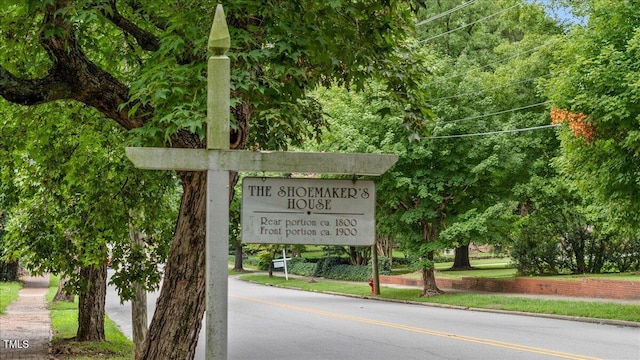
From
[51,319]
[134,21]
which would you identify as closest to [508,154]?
[51,319]

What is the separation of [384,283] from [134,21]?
32409mm

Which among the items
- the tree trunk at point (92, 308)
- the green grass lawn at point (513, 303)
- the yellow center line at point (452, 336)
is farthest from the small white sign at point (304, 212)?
the green grass lawn at point (513, 303)

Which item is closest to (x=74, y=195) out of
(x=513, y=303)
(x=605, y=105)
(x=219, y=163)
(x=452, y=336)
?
(x=452, y=336)

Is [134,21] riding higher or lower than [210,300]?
higher

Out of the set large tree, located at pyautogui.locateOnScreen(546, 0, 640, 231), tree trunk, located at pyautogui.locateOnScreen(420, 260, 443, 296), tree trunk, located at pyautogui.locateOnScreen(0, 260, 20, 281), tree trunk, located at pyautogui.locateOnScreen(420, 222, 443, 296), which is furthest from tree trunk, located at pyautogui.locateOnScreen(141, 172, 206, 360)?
tree trunk, located at pyautogui.locateOnScreen(0, 260, 20, 281)

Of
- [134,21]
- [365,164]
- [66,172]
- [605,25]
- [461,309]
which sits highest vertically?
[605,25]

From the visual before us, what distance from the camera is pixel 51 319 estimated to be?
23.3 metres

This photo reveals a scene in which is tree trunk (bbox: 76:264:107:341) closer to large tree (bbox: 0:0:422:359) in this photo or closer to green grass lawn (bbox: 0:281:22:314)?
green grass lawn (bbox: 0:281:22:314)

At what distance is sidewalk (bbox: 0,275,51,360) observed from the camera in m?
15.3

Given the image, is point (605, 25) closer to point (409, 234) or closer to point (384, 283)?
point (409, 234)

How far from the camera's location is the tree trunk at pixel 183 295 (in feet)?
27.8

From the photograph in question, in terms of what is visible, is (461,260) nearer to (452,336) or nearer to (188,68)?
(452,336)

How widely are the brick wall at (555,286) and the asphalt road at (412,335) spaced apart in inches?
153

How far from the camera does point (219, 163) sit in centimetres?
493
